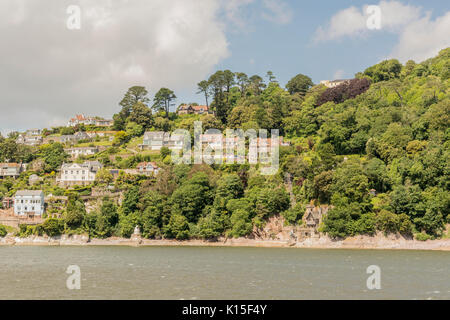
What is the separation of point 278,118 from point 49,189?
44.8m

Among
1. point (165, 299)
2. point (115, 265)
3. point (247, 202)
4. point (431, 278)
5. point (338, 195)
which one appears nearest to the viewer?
point (165, 299)

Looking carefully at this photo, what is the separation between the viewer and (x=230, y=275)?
3791cm

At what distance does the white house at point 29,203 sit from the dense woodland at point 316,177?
2164 millimetres

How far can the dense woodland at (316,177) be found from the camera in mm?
61750

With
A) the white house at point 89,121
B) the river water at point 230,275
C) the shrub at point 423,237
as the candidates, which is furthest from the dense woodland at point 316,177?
the white house at point 89,121

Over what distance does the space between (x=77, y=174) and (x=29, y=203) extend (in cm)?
1385

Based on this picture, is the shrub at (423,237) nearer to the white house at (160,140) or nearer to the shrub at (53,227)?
the shrub at (53,227)

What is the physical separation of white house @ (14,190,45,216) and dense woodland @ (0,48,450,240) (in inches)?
85.2

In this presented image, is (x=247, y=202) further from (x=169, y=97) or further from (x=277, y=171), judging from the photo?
(x=169, y=97)

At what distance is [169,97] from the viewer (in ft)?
400

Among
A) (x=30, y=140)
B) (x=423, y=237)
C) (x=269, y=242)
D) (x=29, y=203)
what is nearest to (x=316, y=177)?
(x=269, y=242)

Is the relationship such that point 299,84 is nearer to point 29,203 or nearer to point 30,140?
point 29,203

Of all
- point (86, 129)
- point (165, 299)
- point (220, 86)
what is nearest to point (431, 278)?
point (165, 299)

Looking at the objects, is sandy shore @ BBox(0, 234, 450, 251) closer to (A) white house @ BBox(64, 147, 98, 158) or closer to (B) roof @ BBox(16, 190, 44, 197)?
(B) roof @ BBox(16, 190, 44, 197)
